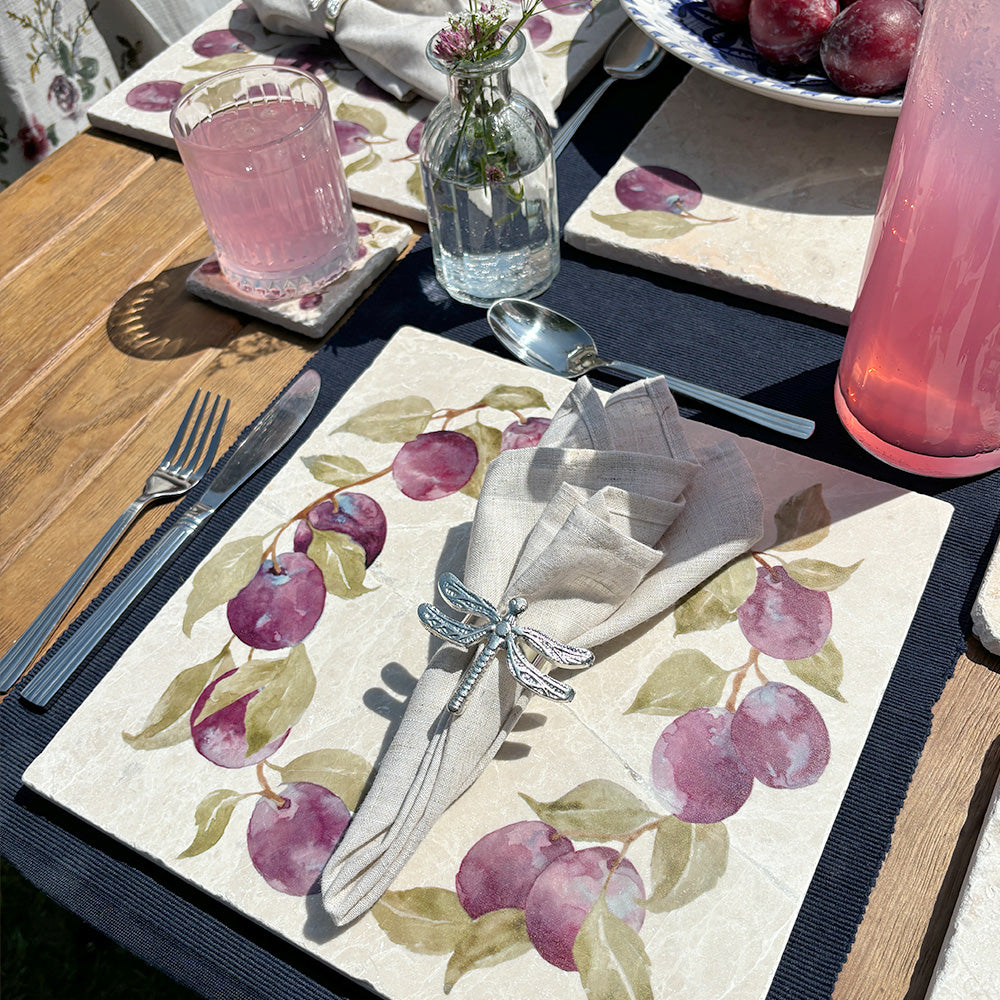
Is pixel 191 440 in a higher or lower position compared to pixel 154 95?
lower

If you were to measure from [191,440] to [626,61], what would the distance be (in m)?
0.55

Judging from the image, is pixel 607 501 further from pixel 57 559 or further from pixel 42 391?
pixel 42 391

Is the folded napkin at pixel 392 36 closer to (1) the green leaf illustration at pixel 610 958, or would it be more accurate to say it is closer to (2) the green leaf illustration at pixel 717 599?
(2) the green leaf illustration at pixel 717 599

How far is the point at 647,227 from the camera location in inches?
30.1

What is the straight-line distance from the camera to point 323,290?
0.76m

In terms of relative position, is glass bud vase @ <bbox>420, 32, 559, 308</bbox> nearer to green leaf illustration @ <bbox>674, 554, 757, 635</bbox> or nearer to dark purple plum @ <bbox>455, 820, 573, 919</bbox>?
green leaf illustration @ <bbox>674, 554, 757, 635</bbox>

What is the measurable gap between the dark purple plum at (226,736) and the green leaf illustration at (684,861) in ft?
0.65

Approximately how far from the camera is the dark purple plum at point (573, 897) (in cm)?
42

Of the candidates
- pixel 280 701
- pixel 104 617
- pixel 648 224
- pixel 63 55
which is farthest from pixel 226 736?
pixel 63 55

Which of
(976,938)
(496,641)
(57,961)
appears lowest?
(57,961)

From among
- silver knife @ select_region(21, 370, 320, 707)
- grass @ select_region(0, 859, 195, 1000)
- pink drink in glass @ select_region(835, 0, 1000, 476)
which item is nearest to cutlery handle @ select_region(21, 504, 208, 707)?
silver knife @ select_region(21, 370, 320, 707)

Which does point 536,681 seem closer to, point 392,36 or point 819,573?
point 819,573

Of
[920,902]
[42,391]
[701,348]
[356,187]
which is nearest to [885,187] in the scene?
[701,348]

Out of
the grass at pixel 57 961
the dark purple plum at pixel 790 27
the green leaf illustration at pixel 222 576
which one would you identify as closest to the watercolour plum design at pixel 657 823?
the green leaf illustration at pixel 222 576
